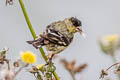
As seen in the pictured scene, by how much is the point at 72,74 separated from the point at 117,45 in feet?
3.99

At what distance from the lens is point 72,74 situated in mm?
1590

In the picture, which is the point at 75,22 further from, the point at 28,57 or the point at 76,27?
the point at 28,57

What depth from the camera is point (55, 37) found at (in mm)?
936

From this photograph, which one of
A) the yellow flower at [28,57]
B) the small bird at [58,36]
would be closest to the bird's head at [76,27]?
the small bird at [58,36]

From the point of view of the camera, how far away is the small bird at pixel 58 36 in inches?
36.6

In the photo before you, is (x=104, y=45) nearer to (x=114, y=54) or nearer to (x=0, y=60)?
(x=114, y=54)

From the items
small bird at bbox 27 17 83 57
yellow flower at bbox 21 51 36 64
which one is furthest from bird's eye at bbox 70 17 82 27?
yellow flower at bbox 21 51 36 64

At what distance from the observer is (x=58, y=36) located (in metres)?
0.94

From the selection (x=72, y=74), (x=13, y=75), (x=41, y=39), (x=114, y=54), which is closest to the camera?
(x=13, y=75)

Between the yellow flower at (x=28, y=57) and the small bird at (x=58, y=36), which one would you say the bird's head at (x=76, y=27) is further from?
the yellow flower at (x=28, y=57)

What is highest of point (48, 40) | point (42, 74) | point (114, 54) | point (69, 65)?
point (48, 40)

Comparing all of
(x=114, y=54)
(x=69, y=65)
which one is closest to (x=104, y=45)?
(x=114, y=54)

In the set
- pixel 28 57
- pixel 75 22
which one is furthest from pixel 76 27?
pixel 28 57

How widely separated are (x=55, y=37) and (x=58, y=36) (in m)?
0.01
